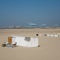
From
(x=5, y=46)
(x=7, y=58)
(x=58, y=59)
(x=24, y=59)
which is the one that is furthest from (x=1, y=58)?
(x=5, y=46)

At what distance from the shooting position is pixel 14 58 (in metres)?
9.66

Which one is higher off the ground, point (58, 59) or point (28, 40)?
point (28, 40)

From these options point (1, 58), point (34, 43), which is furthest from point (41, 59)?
point (34, 43)

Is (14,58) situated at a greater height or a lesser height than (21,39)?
lesser

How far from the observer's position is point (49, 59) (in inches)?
371

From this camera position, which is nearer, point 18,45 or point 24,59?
point 24,59

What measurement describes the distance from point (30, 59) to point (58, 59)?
56.1 inches

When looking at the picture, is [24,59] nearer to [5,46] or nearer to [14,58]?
[14,58]

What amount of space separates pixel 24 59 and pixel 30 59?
30cm

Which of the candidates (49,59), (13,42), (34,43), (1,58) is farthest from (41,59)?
(13,42)

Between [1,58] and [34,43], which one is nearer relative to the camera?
[1,58]

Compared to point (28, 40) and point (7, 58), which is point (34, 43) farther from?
point (7, 58)

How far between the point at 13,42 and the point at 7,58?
555 cm

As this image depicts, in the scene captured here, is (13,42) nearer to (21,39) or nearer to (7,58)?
(21,39)
